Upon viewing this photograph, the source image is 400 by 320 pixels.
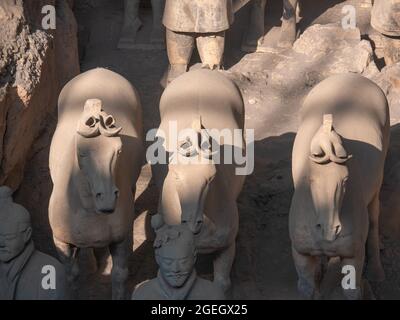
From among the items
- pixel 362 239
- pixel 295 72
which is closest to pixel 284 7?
pixel 295 72

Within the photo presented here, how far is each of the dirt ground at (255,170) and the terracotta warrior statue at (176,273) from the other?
4.16ft

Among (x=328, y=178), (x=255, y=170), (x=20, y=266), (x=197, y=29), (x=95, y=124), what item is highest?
(x=95, y=124)

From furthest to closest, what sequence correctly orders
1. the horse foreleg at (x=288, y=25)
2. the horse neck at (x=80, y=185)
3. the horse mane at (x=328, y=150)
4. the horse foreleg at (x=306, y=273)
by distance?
the horse foreleg at (x=288, y=25) < the horse foreleg at (x=306, y=273) < the horse neck at (x=80, y=185) < the horse mane at (x=328, y=150)

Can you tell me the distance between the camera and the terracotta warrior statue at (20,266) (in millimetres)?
7051

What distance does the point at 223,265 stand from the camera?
7883 mm

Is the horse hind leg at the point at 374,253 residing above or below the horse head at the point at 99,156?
below

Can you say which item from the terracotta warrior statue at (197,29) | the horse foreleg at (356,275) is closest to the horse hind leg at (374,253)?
the horse foreleg at (356,275)

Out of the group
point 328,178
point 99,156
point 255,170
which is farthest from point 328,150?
point 255,170

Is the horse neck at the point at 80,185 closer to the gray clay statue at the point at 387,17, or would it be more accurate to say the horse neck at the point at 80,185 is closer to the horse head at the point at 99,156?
the horse head at the point at 99,156

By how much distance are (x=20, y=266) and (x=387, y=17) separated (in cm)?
491

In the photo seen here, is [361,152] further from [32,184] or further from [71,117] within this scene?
[32,184]

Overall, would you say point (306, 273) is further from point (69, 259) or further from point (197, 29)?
point (197, 29)

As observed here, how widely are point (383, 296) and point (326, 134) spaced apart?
1553mm

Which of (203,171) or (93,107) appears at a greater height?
(93,107)
